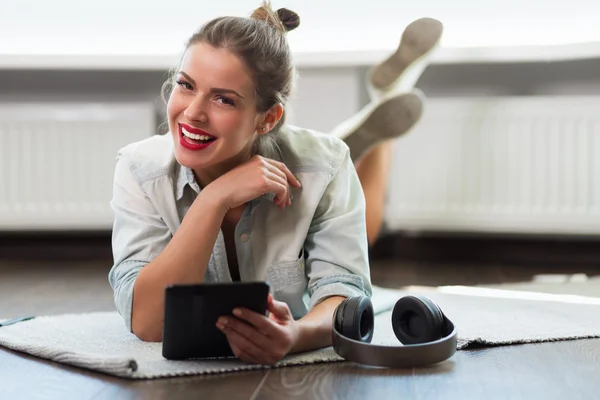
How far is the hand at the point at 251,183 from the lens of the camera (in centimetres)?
138

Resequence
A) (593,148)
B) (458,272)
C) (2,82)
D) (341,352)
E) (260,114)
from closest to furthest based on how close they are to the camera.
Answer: (341,352) < (260,114) < (458,272) < (593,148) < (2,82)

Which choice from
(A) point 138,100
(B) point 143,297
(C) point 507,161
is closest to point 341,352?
(B) point 143,297

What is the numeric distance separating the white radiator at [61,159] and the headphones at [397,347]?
1709mm

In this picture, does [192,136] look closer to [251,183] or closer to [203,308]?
[251,183]

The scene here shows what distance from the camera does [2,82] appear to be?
2967mm

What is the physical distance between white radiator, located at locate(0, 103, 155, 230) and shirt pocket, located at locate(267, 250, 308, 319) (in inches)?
59.6

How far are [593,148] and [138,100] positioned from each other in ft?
5.28

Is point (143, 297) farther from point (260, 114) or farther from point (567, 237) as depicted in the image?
point (567, 237)

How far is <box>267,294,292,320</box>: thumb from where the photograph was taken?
1.23 meters

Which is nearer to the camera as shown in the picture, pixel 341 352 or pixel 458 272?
pixel 341 352

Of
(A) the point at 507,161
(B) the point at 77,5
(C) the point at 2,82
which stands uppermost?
(B) the point at 77,5

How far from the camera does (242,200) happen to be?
1387mm

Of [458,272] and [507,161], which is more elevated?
[507,161]

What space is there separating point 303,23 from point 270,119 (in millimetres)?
1534
